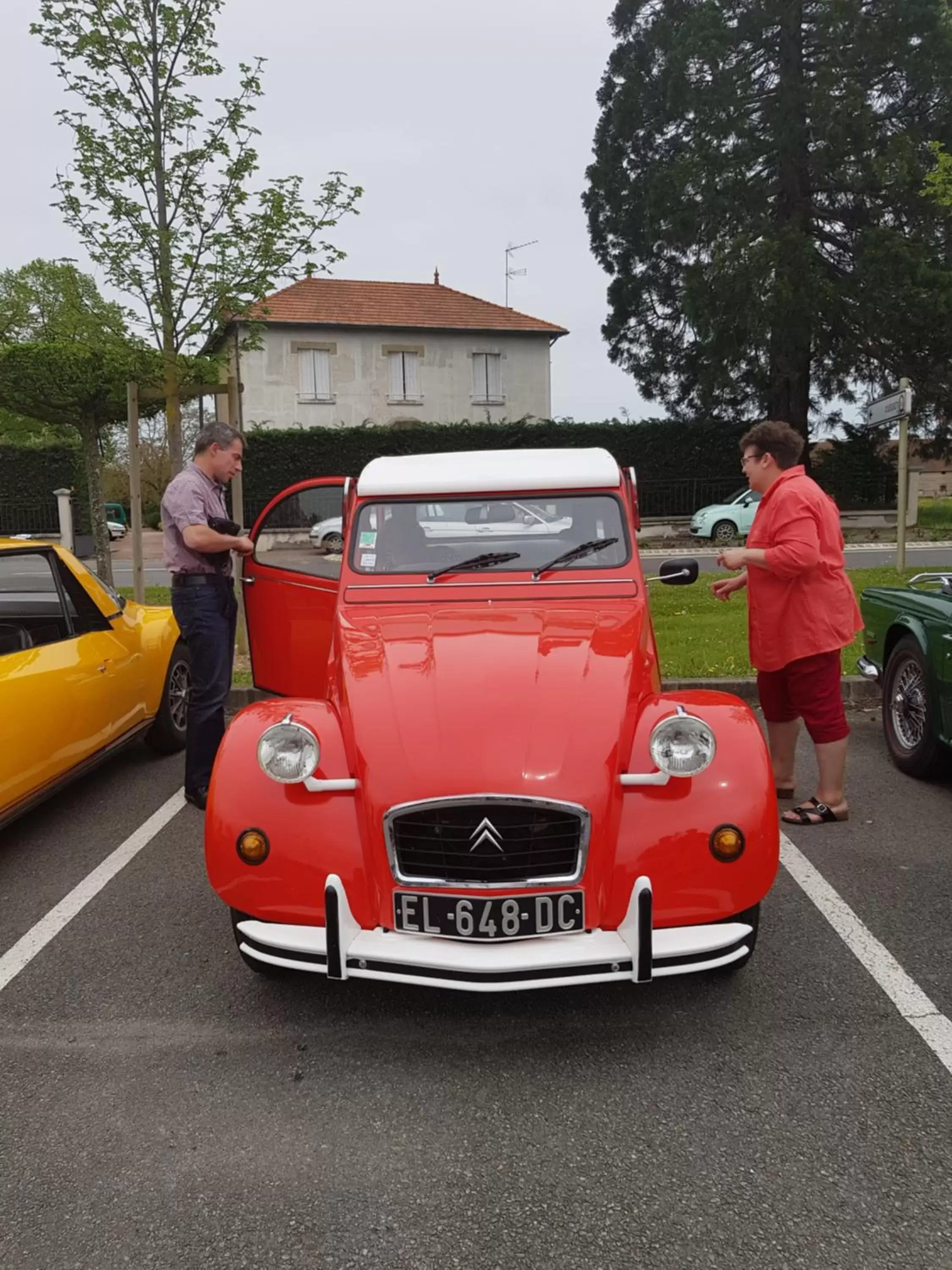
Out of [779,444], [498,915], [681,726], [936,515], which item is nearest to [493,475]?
[779,444]

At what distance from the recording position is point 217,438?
527 centimetres

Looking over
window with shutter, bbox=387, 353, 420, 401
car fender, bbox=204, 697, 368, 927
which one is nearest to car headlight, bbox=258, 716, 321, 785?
car fender, bbox=204, 697, 368, 927

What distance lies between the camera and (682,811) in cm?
302

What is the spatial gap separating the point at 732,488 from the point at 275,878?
28151 mm

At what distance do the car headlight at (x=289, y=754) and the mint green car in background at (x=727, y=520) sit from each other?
74.7 feet

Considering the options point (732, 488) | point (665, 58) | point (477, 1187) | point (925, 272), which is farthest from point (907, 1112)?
point (665, 58)

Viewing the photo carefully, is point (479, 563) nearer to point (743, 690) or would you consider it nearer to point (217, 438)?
point (217, 438)

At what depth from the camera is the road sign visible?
11312mm

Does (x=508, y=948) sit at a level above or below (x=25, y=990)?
above

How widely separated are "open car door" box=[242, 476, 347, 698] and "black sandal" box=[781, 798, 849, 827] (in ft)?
8.39

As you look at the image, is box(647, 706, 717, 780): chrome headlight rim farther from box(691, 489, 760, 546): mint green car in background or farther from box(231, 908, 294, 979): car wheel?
box(691, 489, 760, 546): mint green car in background

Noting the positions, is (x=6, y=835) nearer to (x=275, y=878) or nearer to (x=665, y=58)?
(x=275, y=878)

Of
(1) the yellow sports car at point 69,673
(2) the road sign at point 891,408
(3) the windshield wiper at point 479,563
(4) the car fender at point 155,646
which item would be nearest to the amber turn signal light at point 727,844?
(3) the windshield wiper at point 479,563

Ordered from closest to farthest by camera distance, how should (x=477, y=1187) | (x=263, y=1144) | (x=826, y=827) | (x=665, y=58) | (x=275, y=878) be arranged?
(x=477, y=1187)
(x=263, y=1144)
(x=275, y=878)
(x=826, y=827)
(x=665, y=58)
